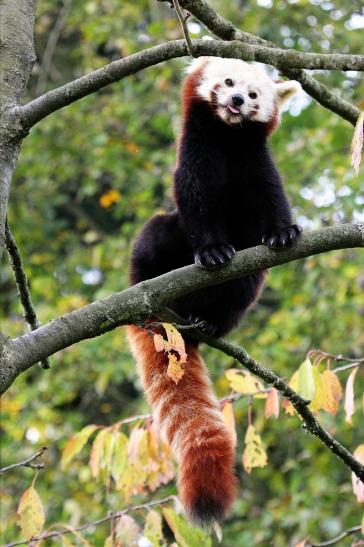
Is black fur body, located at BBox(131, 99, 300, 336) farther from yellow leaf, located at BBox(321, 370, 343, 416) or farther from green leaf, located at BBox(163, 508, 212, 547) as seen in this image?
green leaf, located at BBox(163, 508, 212, 547)

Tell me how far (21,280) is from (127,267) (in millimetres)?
4970

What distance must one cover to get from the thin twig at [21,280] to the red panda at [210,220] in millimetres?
730

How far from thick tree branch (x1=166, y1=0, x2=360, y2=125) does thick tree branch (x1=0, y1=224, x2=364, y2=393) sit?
0.66 metres

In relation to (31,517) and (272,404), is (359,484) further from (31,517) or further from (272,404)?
(31,517)

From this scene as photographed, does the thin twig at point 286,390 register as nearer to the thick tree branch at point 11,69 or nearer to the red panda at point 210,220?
the red panda at point 210,220

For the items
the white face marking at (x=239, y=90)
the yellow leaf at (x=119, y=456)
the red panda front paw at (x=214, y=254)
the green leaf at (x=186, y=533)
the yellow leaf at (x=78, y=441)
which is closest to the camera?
the green leaf at (x=186, y=533)

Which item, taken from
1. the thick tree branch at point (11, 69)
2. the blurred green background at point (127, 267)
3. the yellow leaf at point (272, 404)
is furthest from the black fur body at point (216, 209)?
the blurred green background at point (127, 267)

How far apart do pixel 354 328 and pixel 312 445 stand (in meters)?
1.26

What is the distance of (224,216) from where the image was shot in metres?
3.95

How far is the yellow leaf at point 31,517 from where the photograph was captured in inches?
116

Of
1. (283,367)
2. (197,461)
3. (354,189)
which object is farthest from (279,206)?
(283,367)

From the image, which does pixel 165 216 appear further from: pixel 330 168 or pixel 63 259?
pixel 63 259

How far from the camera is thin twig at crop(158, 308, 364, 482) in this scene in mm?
2967

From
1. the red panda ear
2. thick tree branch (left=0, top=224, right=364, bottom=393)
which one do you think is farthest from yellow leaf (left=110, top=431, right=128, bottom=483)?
the red panda ear
